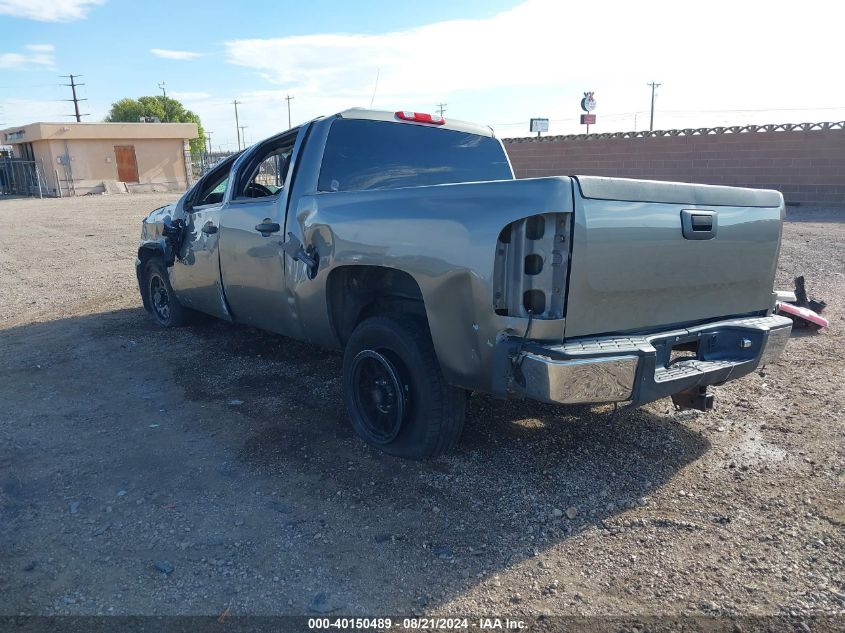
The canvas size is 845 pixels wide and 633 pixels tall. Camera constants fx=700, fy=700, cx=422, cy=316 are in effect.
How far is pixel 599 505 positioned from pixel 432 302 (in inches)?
52.5

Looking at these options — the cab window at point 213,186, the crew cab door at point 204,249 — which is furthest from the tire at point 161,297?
the cab window at point 213,186

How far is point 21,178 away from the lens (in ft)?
134

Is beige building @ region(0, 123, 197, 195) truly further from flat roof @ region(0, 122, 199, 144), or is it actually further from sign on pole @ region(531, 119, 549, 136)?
sign on pole @ region(531, 119, 549, 136)

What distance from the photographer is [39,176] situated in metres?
37.9

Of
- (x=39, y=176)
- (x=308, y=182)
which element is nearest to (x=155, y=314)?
(x=308, y=182)

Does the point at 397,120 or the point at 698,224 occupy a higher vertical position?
the point at 397,120

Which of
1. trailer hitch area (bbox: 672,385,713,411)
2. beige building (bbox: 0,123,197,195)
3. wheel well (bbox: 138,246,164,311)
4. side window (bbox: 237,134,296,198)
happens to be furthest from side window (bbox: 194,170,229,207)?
beige building (bbox: 0,123,197,195)

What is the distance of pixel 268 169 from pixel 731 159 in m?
17.5

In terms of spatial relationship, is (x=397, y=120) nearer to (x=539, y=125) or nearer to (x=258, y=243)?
(x=258, y=243)

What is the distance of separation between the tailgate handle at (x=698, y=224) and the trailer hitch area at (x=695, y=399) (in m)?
0.89

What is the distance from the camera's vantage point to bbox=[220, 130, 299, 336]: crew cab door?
483 centimetres

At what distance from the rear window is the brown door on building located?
40064 millimetres

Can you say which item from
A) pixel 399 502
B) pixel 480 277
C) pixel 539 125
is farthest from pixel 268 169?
pixel 539 125

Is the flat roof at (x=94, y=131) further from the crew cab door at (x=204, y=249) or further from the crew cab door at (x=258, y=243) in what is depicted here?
the crew cab door at (x=258, y=243)
